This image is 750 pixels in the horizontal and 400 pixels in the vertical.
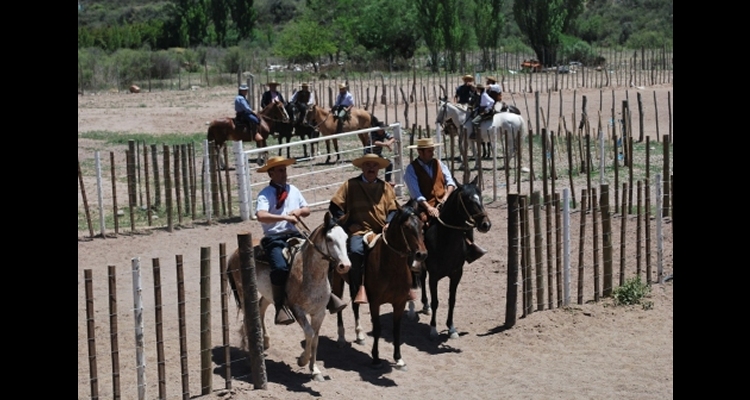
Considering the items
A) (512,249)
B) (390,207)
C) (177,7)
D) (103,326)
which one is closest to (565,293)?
(512,249)

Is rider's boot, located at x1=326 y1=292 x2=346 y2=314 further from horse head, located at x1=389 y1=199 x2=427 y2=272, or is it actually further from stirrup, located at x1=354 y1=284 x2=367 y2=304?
horse head, located at x1=389 y1=199 x2=427 y2=272

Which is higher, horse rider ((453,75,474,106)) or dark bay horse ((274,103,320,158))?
horse rider ((453,75,474,106))

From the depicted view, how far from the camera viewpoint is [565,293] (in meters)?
12.4

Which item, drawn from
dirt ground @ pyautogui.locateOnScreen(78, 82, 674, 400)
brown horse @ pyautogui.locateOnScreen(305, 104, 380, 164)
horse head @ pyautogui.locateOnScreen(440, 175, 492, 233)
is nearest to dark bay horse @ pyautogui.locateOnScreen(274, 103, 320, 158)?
brown horse @ pyautogui.locateOnScreen(305, 104, 380, 164)

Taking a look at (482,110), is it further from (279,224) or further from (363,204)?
(279,224)

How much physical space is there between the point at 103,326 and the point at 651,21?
241ft

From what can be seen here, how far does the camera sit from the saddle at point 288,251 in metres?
10.1

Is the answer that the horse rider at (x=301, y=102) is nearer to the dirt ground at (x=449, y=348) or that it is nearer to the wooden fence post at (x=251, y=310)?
the dirt ground at (x=449, y=348)

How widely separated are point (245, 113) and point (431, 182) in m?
13.1

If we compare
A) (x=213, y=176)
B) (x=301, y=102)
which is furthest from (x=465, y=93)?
(x=213, y=176)

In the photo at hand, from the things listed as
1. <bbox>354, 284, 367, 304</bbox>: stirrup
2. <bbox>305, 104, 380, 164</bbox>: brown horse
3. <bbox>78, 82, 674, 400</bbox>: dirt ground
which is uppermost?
<bbox>305, 104, 380, 164</bbox>: brown horse

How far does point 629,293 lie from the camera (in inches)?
A: 489

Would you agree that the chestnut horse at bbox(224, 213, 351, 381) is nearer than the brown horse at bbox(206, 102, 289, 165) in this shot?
Yes

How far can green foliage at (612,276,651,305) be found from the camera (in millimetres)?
12391
